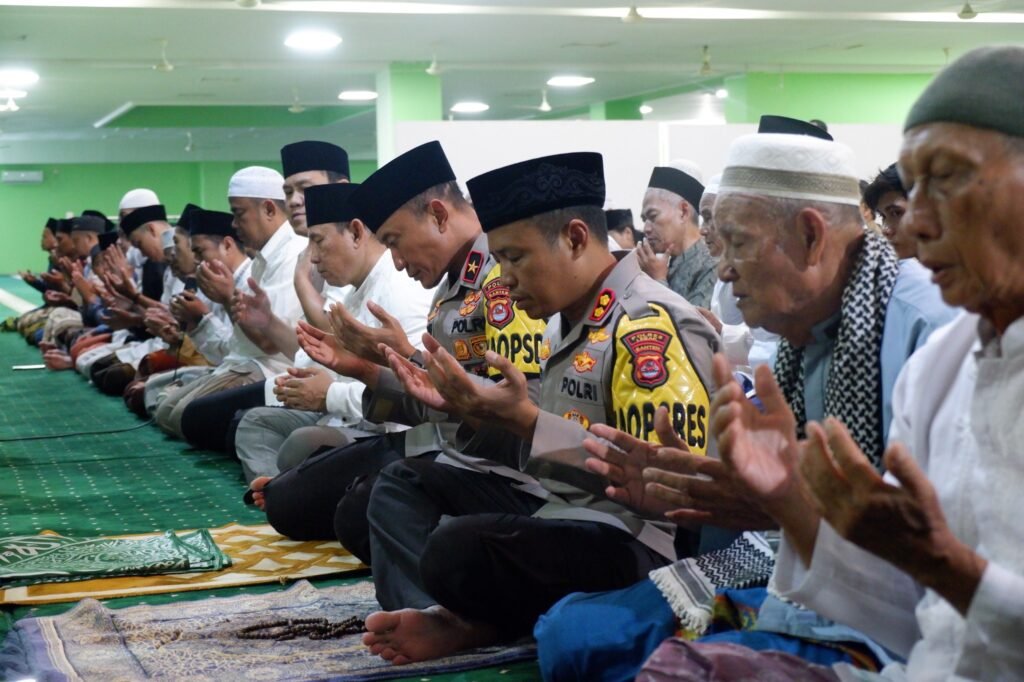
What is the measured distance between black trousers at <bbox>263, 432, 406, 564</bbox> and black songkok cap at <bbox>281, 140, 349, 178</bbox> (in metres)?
1.49

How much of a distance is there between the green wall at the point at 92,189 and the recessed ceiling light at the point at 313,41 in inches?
565

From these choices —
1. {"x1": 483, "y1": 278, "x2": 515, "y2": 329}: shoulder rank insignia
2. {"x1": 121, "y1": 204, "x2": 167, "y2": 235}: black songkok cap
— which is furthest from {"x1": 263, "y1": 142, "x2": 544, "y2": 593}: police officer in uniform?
{"x1": 121, "y1": 204, "x2": 167, "y2": 235}: black songkok cap

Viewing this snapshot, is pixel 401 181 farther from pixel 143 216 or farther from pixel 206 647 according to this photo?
pixel 143 216

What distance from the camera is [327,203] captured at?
4.30m

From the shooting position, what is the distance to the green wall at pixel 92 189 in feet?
88.3

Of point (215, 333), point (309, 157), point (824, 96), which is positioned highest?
point (824, 96)

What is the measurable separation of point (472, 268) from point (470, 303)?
0.33 ft

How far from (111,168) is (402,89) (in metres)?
15.2

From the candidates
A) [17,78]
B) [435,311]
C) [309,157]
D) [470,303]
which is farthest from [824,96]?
[470,303]

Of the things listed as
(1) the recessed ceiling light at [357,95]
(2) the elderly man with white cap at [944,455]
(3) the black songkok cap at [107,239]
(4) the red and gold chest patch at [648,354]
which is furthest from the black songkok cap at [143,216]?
(1) the recessed ceiling light at [357,95]

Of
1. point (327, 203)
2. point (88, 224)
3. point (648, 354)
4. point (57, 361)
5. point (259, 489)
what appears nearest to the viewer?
point (648, 354)

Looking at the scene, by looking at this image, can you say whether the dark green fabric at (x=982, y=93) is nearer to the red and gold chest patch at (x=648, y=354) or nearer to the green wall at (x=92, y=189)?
the red and gold chest patch at (x=648, y=354)

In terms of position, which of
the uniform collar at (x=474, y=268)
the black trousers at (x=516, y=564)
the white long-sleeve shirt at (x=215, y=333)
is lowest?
the black trousers at (x=516, y=564)

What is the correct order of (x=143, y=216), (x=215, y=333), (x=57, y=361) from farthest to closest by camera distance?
(x=57, y=361)
(x=143, y=216)
(x=215, y=333)
